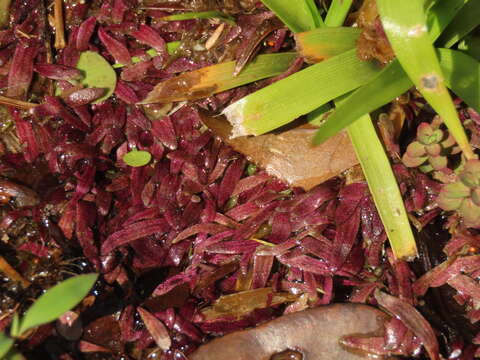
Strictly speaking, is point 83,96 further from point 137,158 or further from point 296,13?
point 296,13

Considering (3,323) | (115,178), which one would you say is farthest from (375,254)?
(3,323)

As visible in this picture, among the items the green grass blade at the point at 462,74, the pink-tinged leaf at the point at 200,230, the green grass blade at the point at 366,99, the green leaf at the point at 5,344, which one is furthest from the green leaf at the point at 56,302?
the green grass blade at the point at 462,74

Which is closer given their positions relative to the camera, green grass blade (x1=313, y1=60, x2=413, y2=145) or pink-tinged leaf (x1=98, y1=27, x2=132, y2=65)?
green grass blade (x1=313, y1=60, x2=413, y2=145)

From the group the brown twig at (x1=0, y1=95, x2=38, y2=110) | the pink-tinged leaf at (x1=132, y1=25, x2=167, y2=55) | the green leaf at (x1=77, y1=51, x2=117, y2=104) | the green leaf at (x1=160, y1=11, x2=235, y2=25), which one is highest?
the green leaf at (x1=160, y1=11, x2=235, y2=25)

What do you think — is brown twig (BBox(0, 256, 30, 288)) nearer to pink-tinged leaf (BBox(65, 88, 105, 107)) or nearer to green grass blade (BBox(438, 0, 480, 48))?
pink-tinged leaf (BBox(65, 88, 105, 107))

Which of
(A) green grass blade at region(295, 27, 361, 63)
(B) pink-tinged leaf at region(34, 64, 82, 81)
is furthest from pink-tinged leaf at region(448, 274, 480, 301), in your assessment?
(B) pink-tinged leaf at region(34, 64, 82, 81)

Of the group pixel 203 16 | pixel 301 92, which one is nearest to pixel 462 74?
pixel 301 92

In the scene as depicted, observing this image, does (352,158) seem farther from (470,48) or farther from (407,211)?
(470,48)

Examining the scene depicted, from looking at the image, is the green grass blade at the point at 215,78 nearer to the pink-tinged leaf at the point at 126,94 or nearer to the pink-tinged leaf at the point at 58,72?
the pink-tinged leaf at the point at 126,94

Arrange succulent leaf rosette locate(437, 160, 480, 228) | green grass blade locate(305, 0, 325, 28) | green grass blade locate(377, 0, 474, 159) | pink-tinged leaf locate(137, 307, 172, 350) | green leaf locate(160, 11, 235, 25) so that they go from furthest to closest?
green leaf locate(160, 11, 235, 25), green grass blade locate(305, 0, 325, 28), pink-tinged leaf locate(137, 307, 172, 350), succulent leaf rosette locate(437, 160, 480, 228), green grass blade locate(377, 0, 474, 159)
